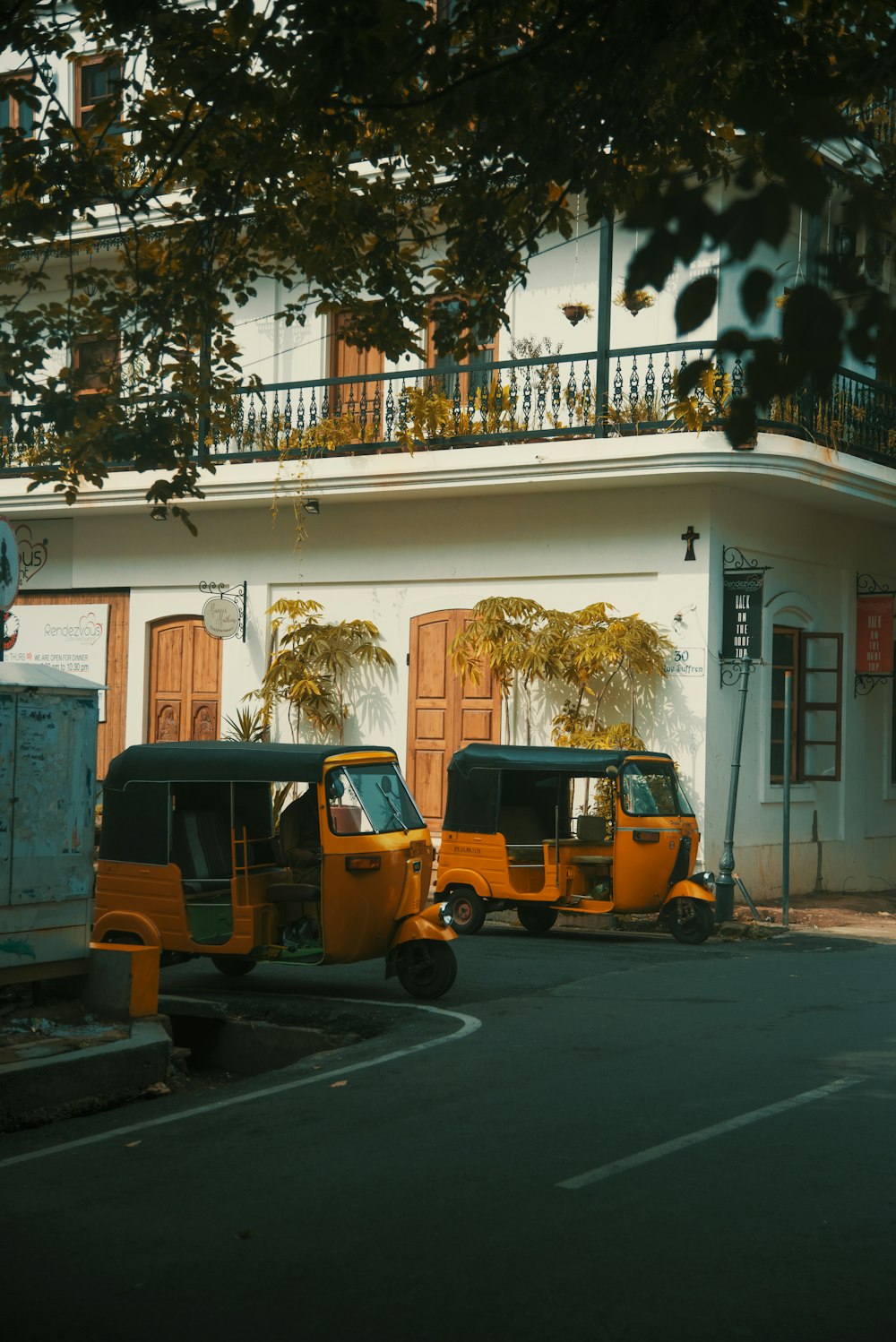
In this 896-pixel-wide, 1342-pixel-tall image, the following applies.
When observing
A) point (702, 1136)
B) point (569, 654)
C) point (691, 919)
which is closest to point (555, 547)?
point (569, 654)

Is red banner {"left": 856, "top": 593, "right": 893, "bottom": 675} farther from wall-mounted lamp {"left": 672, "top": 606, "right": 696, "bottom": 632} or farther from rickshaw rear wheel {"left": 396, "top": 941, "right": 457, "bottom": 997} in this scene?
rickshaw rear wheel {"left": 396, "top": 941, "right": 457, "bottom": 997}

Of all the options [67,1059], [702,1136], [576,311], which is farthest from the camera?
[576,311]

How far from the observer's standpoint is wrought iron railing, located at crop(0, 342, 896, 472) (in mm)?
17656

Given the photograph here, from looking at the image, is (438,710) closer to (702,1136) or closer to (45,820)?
(45,820)

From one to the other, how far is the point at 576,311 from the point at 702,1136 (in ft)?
44.0

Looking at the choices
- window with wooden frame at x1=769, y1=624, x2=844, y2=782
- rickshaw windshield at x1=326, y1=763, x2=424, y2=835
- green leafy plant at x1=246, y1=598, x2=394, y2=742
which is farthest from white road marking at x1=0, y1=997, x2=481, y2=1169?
window with wooden frame at x1=769, y1=624, x2=844, y2=782

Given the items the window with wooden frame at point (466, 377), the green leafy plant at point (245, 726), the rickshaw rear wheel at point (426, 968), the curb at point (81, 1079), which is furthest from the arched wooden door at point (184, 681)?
the curb at point (81, 1079)

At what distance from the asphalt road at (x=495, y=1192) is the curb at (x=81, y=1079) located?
194 millimetres

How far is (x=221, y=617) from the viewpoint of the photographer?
68.4ft

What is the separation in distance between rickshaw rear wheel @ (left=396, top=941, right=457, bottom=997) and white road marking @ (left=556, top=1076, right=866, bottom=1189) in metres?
3.42

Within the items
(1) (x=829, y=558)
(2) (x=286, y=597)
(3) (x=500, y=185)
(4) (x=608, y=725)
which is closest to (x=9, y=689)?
(3) (x=500, y=185)

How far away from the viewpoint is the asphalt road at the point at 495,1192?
15.9 feet

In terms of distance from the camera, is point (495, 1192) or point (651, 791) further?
point (651, 791)

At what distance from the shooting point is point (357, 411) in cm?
1992
